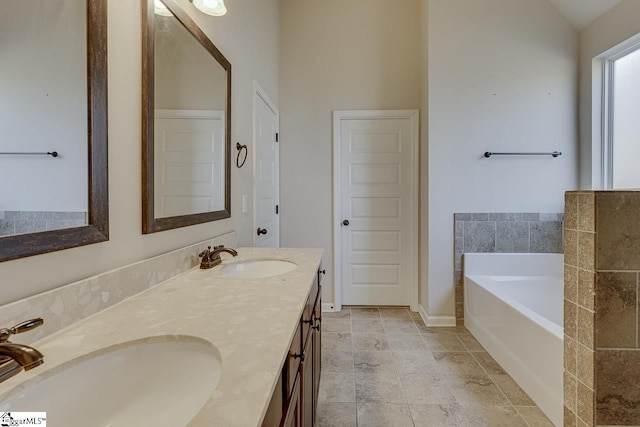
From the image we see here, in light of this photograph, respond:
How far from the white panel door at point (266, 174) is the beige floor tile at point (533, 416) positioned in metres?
1.91

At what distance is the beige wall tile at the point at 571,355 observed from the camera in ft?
2.80

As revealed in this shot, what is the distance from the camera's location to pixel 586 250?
0.80 meters

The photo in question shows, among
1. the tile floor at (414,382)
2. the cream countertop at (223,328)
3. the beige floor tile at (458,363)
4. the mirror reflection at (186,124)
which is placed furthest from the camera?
the beige floor tile at (458,363)

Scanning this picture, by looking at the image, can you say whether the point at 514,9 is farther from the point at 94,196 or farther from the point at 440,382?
the point at 94,196

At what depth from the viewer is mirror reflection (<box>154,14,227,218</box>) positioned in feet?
3.53

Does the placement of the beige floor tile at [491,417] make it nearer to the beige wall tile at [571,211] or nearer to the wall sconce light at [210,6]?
the beige wall tile at [571,211]

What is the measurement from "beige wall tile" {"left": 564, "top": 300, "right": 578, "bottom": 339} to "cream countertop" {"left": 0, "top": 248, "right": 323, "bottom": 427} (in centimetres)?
80

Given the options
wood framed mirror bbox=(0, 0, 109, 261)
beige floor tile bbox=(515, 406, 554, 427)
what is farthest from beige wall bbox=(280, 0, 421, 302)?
wood framed mirror bbox=(0, 0, 109, 261)

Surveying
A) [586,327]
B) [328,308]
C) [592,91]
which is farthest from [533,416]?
[592,91]

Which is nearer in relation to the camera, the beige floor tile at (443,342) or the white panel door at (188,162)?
the white panel door at (188,162)

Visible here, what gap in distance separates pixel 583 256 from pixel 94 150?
4.54 feet

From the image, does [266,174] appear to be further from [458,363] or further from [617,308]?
[617,308]

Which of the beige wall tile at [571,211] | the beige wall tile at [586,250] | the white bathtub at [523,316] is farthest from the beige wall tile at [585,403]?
the white bathtub at [523,316]

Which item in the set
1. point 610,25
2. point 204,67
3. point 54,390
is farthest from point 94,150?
point 610,25
